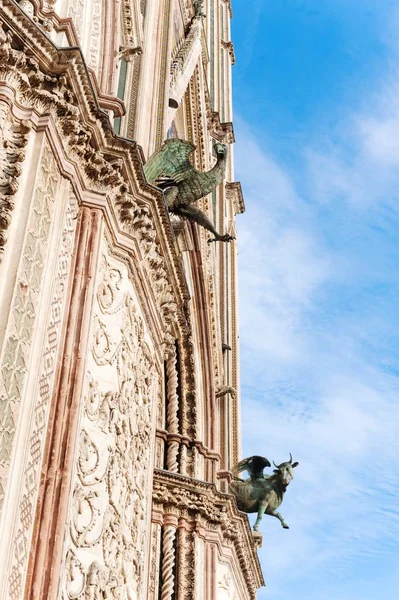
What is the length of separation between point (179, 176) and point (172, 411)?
4996 mm

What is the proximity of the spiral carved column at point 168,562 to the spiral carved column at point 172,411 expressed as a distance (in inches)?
36.5

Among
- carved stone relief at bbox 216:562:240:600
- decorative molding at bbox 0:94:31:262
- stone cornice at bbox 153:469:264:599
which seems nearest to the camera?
decorative molding at bbox 0:94:31:262

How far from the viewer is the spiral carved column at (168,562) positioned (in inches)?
385

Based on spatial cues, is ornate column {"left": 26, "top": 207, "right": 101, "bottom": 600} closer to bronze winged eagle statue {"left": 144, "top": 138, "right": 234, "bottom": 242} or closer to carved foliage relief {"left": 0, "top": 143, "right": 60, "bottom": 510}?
carved foliage relief {"left": 0, "top": 143, "right": 60, "bottom": 510}

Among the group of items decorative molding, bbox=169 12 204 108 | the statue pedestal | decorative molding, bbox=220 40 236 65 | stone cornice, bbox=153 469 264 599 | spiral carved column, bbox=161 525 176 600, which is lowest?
spiral carved column, bbox=161 525 176 600

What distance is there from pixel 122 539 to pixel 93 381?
3.55 ft

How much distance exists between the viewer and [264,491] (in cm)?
1219

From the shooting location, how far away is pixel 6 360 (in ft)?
13.7

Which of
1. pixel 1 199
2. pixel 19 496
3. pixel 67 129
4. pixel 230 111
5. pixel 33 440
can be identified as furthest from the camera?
pixel 230 111

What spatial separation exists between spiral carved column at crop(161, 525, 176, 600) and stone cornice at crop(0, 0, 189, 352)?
435cm

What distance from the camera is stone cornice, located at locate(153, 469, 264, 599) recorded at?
10359 millimetres

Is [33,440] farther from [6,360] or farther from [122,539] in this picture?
[122,539]

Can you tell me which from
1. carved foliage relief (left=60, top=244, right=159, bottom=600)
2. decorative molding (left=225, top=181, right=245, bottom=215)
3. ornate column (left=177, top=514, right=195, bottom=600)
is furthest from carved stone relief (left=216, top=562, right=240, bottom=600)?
decorative molding (left=225, top=181, right=245, bottom=215)

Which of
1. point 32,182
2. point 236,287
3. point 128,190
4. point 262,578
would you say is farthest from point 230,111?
point 32,182
